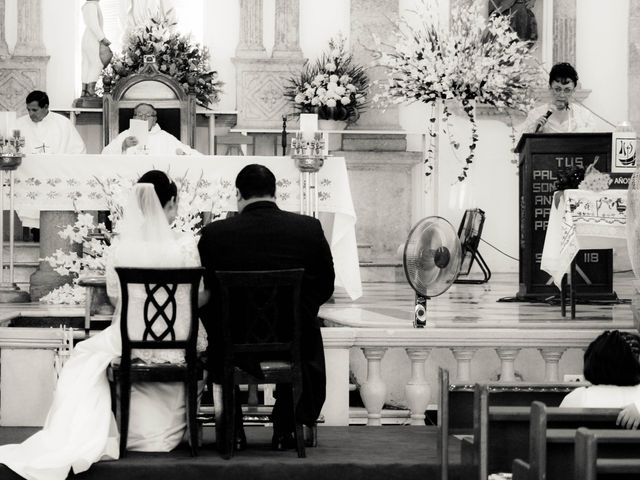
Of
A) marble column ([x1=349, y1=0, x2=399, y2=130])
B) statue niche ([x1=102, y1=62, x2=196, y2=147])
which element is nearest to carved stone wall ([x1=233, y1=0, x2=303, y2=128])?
marble column ([x1=349, y1=0, x2=399, y2=130])

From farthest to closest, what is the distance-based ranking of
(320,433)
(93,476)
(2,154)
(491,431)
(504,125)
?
(504,125) → (2,154) → (320,433) → (93,476) → (491,431)

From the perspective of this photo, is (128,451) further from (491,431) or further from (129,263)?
(491,431)

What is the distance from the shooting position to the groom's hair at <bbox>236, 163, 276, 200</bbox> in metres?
6.21

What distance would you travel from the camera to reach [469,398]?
559 cm

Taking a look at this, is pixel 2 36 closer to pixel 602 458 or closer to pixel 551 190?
pixel 551 190

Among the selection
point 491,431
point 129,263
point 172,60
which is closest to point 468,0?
point 172,60

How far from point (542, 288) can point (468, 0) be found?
5271mm

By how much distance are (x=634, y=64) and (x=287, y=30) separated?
378 centimetres

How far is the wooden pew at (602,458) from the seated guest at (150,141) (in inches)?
289

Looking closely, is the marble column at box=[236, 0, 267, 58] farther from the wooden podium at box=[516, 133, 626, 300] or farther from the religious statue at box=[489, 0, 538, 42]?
the wooden podium at box=[516, 133, 626, 300]

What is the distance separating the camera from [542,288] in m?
10.0

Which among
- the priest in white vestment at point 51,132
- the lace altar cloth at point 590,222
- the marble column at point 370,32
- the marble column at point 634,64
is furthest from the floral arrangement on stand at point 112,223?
the marble column at point 634,64

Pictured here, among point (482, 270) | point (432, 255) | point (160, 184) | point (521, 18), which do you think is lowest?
point (482, 270)

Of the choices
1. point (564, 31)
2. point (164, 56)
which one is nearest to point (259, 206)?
point (164, 56)
